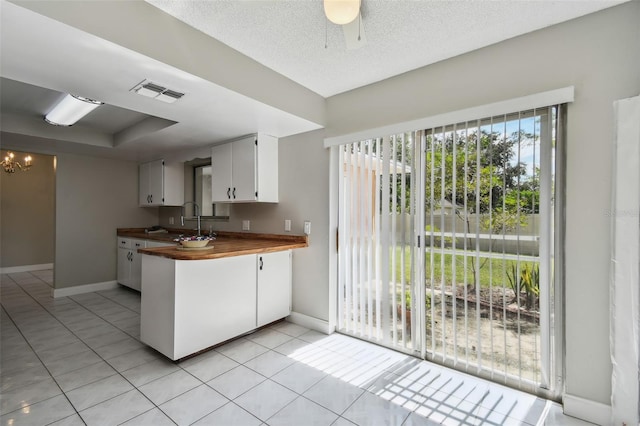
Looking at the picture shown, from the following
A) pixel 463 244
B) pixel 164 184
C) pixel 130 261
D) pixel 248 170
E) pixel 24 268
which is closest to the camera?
pixel 463 244

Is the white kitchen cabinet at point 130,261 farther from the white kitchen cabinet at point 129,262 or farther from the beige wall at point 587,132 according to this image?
the beige wall at point 587,132

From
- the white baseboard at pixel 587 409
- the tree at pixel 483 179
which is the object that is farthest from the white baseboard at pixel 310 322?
the white baseboard at pixel 587 409

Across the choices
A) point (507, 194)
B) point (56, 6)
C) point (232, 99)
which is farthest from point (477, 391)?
point (56, 6)

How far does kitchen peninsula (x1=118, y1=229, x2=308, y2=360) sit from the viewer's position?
2.27 m

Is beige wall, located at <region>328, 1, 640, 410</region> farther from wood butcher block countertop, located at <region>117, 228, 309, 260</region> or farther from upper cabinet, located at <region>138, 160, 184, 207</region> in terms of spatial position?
upper cabinet, located at <region>138, 160, 184, 207</region>

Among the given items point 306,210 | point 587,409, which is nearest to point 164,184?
point 306,210

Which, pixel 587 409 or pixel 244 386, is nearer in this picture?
pixel 587 409

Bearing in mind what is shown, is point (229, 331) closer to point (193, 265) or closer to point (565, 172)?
point (193, 265)

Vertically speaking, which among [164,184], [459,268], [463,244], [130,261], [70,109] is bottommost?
[130,261]

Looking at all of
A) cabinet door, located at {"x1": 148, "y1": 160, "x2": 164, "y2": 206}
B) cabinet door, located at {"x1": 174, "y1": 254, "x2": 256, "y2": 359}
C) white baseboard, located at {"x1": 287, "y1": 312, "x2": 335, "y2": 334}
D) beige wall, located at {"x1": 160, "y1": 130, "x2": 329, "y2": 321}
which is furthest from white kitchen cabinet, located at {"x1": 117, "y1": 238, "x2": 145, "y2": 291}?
white baseboard, located at {"x1": 287, "y1": 312, "x2": 335, "y2": 334}

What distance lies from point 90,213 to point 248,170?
124 inches

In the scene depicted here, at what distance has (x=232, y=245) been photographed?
301 cm

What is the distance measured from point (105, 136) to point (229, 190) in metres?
2.16

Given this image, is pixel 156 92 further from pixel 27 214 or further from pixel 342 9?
pixel 27 214
